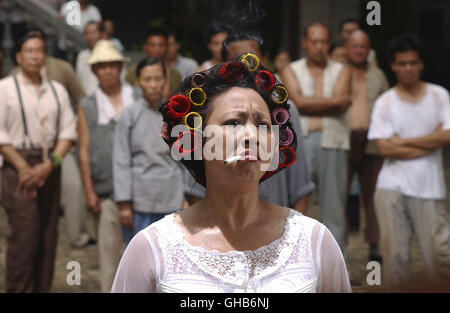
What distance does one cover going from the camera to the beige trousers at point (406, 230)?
5.62 metres

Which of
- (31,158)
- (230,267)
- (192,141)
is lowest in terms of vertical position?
(230,267)

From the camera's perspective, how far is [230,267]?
2.25 meters

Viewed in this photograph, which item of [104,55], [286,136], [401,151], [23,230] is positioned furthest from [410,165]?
[286,136]

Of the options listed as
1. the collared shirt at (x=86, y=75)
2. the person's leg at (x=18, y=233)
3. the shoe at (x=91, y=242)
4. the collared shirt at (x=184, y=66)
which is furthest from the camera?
the collared shirt at (x=86, y=75)

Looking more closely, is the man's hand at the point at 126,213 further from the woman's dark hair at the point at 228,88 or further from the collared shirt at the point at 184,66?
the woman's dark hair at the point at 228,88

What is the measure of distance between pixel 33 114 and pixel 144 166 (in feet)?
3.41

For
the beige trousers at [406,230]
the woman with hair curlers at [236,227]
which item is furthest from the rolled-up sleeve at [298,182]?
the woman with hair curlers at [236,227]

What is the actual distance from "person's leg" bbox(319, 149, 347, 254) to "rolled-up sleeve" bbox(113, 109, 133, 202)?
1.62 m

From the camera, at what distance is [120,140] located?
5.51 metres

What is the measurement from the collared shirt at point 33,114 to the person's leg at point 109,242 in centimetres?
67

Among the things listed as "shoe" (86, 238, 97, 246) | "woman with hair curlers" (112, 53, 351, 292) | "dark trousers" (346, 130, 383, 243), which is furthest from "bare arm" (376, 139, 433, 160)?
"shoe" (86, 238, 97, 246)

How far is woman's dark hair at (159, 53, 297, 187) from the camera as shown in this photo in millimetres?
2322

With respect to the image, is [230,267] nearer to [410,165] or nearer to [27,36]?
[410,165]

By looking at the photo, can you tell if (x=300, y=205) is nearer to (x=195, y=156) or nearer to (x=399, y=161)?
(x=399, y=161)
